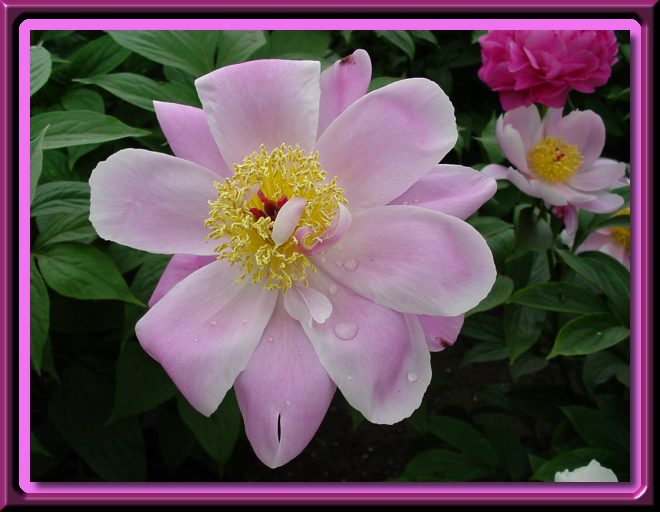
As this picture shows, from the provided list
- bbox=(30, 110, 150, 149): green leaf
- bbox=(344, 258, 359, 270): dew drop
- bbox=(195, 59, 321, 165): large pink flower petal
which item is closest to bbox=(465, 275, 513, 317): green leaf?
bbox=(344, 258, 359, 270): dew drop

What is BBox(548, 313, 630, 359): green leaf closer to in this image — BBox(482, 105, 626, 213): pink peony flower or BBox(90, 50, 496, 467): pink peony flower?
BBox(482, 105, 626, 213): pink peony flower

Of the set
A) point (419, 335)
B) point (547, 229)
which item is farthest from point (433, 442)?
point (419, 335)

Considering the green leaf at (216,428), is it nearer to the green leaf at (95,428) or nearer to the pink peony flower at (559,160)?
the green leaf at (95,428)

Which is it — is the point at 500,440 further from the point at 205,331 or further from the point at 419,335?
the point at 205,331

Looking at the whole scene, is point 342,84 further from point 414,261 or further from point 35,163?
point 35,163

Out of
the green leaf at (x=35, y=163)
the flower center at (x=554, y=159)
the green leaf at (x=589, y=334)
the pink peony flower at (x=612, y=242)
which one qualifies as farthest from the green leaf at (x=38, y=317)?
the pink peony flower at (x=612, y=242)

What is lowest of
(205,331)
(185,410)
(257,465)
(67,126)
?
(257,465)
